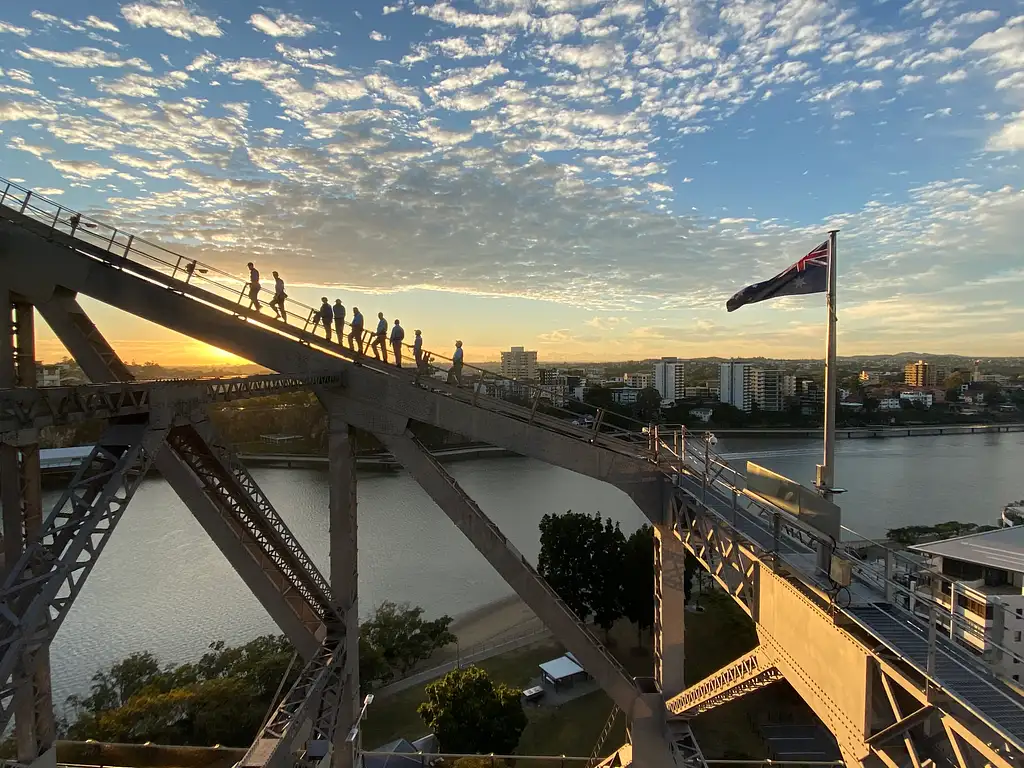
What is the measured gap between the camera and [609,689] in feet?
20.8

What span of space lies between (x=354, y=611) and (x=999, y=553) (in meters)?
16.3

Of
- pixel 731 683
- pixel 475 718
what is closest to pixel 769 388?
pixel 475 718

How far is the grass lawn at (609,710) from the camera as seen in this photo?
11617mm

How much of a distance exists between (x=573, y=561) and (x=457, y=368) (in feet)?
33.9

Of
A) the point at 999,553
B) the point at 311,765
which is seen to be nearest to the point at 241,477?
the point at 311,765

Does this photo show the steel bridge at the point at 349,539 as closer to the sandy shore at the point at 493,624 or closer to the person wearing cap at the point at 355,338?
the person wearing cap at the point at 355,338

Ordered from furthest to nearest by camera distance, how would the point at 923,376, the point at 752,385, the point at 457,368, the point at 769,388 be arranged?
the point at 923,376 < the point at 752,385 < the point at 769,388 < the point at 457,368

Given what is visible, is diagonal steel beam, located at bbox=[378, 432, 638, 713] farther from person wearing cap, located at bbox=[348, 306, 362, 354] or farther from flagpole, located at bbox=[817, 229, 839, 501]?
flagpole, located at bbox=[817, 229, 839, 501]

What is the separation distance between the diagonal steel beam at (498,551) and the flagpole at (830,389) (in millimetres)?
2880

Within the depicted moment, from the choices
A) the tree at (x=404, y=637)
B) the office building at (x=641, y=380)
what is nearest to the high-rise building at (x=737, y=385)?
the office building at (x=641, y=380)

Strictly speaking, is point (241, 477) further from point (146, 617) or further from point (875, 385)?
point (875, 385)

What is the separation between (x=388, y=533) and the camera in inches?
995

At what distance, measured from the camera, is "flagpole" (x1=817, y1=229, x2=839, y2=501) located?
186 inches

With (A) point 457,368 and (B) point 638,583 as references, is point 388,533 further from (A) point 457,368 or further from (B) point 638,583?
(A) point 457,368
